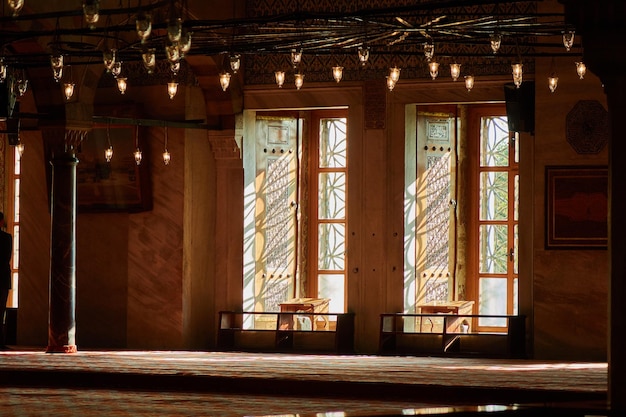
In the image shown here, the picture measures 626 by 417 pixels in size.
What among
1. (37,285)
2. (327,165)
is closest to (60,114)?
(37,285)

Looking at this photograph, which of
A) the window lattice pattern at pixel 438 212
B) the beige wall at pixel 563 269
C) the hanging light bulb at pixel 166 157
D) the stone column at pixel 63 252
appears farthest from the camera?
the window lattice pattern at pixel 438 212

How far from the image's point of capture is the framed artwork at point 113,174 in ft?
48.8

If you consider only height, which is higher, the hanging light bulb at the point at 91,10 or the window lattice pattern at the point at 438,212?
the hanging light bulb at the point at 91,10

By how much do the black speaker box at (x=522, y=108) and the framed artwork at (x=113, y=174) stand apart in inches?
188

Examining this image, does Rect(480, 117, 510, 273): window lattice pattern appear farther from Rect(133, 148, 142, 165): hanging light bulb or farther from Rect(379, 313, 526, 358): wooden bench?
Rect(133, 148, 142, 165): hanging light bulb

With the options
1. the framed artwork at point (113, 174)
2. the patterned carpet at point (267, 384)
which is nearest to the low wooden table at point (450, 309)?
the patterned carpet at point (267, 384)

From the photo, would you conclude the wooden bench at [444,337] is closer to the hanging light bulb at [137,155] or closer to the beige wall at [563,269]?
the beige wall at [563,269]

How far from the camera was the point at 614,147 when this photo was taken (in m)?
5.64

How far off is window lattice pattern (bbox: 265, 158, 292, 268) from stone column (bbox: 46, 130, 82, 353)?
3.19m

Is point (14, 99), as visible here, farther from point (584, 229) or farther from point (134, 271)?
point (584, 229)

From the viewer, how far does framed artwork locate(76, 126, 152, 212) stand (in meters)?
A: 14.9

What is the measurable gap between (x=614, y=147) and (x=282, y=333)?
31.4 feet

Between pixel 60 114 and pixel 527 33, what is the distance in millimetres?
5336

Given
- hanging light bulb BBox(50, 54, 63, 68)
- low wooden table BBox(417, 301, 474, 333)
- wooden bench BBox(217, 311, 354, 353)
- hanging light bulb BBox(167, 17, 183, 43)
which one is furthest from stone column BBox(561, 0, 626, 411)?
wooden bench BBox(217, 311, 354, 353)
